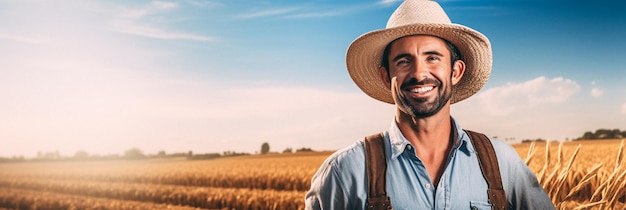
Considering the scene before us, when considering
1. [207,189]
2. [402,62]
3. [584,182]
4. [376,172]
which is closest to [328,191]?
[376,172]

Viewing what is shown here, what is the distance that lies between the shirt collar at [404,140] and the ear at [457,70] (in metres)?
0.24

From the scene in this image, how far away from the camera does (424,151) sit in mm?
2592

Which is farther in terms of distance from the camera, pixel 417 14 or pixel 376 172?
pixel 417 14

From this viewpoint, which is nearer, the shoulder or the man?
the man

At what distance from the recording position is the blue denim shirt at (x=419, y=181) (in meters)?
2.47

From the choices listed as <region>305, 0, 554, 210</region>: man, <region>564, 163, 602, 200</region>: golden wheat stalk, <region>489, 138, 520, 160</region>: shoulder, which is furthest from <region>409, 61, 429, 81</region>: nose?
<region>564, 163, 602, 200</region>: golden wheat stalk

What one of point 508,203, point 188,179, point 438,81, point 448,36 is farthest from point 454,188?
point 188,179

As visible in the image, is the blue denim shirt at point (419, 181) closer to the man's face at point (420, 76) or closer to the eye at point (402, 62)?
the man's face at point (420, 76)

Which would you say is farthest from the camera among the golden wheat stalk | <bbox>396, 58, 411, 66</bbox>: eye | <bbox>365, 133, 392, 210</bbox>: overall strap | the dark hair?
the golden wheat stalk

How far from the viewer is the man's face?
254cm

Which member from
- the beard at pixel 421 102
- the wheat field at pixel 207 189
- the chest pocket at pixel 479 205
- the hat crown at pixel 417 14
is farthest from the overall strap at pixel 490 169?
the wheat field at pixel 207 189

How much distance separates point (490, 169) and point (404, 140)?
38 cm

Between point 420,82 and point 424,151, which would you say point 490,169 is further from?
point 420,82

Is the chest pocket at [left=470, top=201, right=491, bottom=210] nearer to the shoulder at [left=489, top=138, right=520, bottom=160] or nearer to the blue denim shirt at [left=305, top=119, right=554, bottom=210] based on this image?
the blue denim shirt at [left=305, top=119, right=554, bottom=210]
